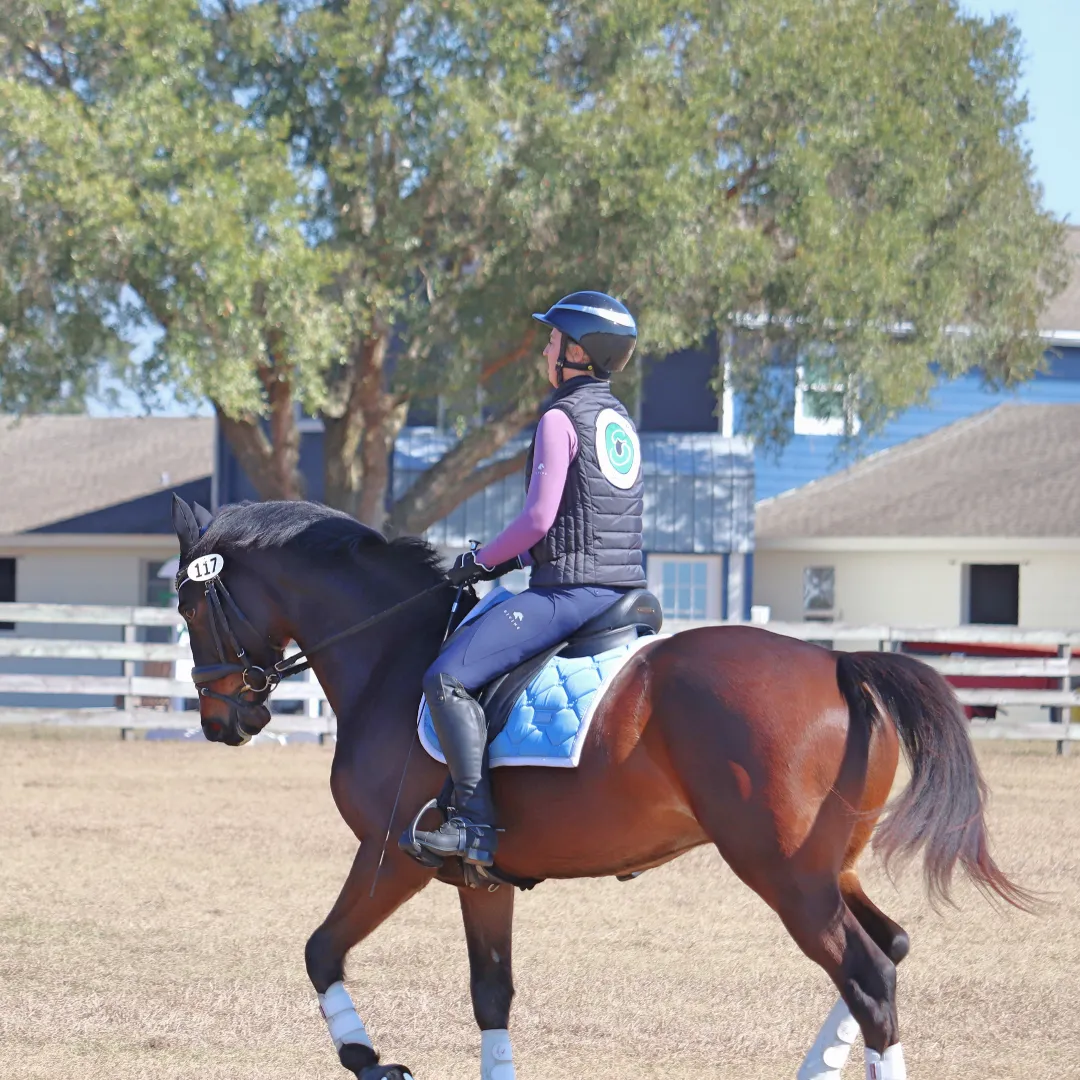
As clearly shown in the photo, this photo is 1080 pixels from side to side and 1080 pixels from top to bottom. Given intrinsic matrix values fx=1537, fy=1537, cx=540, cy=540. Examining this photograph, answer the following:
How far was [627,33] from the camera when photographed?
774 inches

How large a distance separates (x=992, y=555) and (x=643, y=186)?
993cm

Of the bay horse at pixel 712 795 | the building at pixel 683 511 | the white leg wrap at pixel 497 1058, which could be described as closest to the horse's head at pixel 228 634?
the bay horse at pixel 712 795

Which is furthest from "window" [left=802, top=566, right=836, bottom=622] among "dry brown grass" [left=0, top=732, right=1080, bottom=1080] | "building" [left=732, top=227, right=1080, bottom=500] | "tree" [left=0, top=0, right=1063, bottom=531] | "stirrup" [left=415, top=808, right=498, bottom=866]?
"stirrup" [left=415, top=808, right=498, bottom=866]

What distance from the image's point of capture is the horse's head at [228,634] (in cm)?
605

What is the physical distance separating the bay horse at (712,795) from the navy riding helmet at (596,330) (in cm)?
100

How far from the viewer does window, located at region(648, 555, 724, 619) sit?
26.1 metres

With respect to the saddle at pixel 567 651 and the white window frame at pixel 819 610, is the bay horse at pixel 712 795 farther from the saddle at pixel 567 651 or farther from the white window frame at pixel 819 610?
the white window frame at pixel 819 610

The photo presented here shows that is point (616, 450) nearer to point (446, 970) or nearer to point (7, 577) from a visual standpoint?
point (446, 970)

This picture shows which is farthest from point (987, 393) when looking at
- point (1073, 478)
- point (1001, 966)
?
point (1001, 966)

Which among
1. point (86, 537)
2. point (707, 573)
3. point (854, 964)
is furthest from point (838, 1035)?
point (86, 537)

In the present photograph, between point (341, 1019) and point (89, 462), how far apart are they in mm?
28520

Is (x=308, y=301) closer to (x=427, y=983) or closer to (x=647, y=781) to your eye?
(x=427, y=983)

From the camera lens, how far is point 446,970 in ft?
24.4

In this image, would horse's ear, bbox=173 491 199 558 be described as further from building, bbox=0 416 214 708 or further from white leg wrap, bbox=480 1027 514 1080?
building, bbox=0 416 214 708
